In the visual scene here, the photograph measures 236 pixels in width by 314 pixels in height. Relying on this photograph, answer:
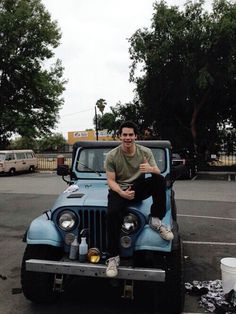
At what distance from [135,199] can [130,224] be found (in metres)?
0.28

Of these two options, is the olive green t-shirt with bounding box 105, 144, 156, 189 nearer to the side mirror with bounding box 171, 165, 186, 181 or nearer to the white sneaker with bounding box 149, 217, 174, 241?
the white sneaker with bounding box 149, 217, 174, 241

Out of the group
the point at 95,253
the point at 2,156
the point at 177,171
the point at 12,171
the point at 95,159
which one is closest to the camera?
the point at 95,253

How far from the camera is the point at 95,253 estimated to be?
4.24 m

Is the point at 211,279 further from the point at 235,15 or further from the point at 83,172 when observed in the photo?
the point at 235,15

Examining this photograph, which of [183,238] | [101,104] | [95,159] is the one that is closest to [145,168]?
[95,159]

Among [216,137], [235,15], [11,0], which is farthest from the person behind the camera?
[11,0]

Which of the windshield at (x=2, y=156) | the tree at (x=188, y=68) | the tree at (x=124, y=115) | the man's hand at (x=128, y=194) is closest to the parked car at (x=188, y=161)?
the tree at (x=188, y=68)

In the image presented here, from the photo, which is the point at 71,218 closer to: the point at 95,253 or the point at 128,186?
the point at 95,253

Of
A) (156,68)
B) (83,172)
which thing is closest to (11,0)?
(156,68)

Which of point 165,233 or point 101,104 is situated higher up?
point 101,104

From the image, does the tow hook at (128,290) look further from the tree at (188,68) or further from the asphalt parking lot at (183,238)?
the tree at (188,68)

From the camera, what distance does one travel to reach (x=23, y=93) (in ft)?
117

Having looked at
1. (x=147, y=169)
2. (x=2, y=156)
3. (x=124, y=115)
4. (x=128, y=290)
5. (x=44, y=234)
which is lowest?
(x=128, y=290)

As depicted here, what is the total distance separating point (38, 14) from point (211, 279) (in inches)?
1363
